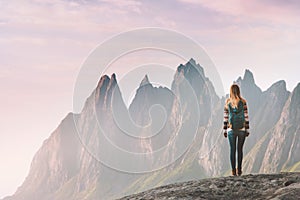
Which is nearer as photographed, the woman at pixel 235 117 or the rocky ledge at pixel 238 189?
the rocky ledge at pixel 238 189

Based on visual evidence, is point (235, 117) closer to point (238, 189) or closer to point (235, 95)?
point (235, 95)

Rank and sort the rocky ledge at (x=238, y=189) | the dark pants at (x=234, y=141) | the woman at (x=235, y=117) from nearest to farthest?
the rocky ledge at (x=238, y=189)
the woman at (x=235, y=117)
the dark pants at (x=234, y=141)

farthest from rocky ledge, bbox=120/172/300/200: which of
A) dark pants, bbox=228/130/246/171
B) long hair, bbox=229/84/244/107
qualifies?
long hair, bbox=229/84/244/107

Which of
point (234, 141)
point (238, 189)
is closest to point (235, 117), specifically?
point (234, 141)

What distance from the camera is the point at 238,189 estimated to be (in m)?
24.4

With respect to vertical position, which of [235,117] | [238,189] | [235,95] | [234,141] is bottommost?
[238,189]

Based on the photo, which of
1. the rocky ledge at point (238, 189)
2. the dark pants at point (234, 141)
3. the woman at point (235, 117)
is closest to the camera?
the rocky ledge at point (238, 189)

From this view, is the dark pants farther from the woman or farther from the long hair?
the long hair

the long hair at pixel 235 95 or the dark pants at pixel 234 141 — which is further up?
the long hair at pixel 235 95

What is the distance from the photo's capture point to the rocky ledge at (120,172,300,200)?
23062 millimetres

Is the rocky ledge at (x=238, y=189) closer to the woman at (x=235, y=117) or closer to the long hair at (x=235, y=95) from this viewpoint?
the woman at (x=235, y=117)

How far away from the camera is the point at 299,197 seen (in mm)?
21375

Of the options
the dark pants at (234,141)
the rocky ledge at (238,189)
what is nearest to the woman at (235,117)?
the dark pants at (234,141)

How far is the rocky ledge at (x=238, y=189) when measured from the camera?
2306 cm
